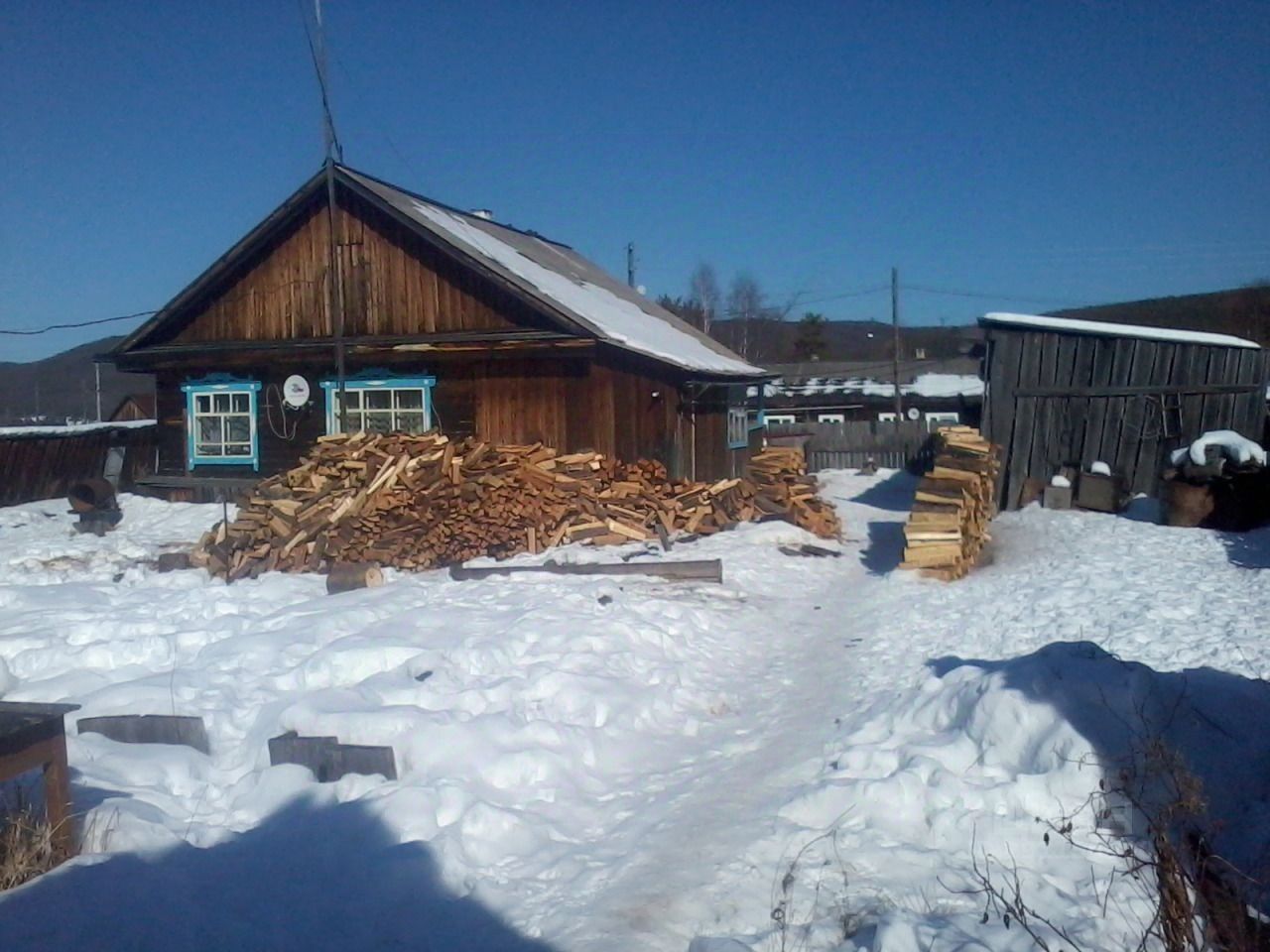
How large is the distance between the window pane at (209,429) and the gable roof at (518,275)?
6.03 ft

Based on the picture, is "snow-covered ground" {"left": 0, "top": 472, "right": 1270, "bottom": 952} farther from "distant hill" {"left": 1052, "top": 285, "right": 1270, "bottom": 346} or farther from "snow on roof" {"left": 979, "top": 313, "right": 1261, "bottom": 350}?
"distant hill" {"left": 1052, "top": 285, "right": 1270, "bottom": 346}

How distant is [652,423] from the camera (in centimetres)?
1919

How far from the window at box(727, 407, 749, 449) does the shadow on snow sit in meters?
18.7

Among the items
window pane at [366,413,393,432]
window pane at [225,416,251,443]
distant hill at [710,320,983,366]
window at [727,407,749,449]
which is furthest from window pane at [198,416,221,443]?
distant hill at [710,320,983,366]

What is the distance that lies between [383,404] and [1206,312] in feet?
139

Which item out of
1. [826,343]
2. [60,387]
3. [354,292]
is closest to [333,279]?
[354,292]

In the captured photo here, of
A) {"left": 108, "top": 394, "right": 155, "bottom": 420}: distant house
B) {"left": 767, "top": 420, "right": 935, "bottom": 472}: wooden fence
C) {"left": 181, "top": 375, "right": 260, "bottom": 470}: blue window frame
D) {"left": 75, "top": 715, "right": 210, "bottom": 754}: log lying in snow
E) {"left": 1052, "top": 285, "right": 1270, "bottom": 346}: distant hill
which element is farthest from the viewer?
{"left": 108, "top": 394, "right": 155, "bottom": 420}: distant house

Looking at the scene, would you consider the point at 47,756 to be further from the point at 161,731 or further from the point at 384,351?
the point at 384,351

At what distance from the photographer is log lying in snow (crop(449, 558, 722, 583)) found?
38.9 ft

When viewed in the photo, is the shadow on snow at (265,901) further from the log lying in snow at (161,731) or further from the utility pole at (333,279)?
the utility pole at (333,279)

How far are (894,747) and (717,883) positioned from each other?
1.82 meters

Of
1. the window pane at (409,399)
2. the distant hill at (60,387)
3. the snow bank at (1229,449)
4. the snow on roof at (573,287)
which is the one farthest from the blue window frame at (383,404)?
the distant hill at (60,387)

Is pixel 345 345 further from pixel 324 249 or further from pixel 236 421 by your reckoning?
pixel 236 421

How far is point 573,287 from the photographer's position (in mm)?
21625
